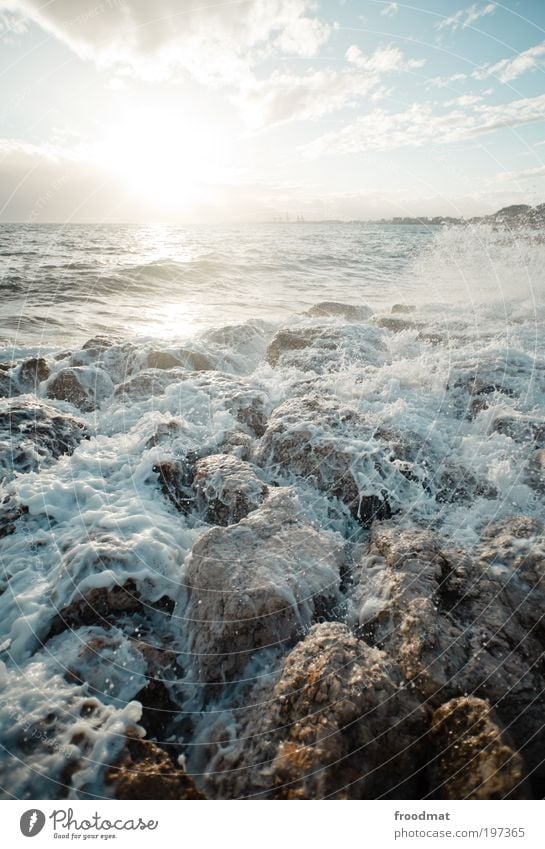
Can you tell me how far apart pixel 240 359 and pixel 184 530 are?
746 cm

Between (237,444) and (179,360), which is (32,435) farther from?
(179,360)

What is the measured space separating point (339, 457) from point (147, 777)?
4310mm

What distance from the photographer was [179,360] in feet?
35.7

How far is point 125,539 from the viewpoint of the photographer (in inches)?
194

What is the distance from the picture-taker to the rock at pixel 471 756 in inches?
99.6

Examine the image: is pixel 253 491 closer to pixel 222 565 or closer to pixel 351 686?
pixel 222 565

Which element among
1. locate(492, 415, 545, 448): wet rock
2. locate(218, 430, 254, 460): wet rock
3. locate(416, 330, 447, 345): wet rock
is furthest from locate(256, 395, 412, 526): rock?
locate(416, 330, 447, 345): wet rock

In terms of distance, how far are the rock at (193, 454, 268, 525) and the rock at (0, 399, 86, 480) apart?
101 inches

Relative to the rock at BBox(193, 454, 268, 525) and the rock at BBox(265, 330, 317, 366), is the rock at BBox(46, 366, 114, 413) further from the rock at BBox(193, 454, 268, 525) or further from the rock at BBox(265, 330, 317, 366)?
the rock at BBox(265, 330, 317, 366)

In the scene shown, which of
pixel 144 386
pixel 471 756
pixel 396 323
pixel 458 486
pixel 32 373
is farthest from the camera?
pixel 396 323

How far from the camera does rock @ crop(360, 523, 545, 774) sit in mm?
3180

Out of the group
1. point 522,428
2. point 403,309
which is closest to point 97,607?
point 522,428
